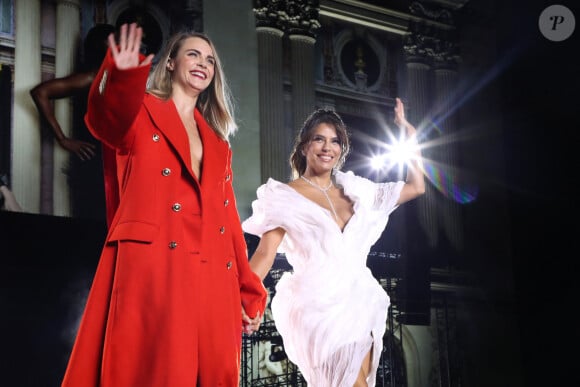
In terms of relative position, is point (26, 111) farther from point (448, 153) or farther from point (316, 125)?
point (448, 153)

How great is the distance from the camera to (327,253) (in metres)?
3.47

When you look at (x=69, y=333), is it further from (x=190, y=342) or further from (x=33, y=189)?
(x=190, y=342)

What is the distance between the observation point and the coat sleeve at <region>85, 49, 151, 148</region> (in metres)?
2.08

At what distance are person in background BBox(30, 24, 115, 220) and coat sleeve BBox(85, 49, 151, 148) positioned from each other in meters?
6.02

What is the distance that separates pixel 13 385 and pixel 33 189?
6.99 ft

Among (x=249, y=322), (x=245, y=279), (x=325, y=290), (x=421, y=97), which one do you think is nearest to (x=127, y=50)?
(x=245, y=279)

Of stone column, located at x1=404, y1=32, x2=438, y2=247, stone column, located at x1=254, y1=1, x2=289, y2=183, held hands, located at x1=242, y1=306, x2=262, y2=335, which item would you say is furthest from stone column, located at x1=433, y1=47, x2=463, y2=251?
held hands, located at x1=242, y1=306, x2=262, y2=335

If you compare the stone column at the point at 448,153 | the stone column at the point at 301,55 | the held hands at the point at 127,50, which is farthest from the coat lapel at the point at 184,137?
the stone column at the point at 448,153

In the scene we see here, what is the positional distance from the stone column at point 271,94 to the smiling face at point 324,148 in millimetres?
5645

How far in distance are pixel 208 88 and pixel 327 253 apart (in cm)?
114

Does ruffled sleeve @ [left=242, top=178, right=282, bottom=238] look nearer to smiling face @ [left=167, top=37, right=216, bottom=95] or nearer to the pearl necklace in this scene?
the pearl necklace

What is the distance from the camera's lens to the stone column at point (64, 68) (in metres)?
7.95

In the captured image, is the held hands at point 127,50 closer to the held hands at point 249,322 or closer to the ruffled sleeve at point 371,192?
the held hands at point 249,322

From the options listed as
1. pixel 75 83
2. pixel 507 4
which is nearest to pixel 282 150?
pixel 75 83
